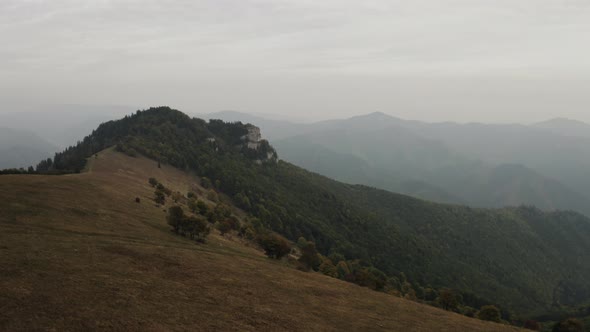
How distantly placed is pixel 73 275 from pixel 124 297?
6.90 metres

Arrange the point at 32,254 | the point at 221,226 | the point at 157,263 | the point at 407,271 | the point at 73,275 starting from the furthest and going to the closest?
the point at 407,271 < the point at 221,226 < the point at 157,263 < the point at 32,254 < the point at 73,275

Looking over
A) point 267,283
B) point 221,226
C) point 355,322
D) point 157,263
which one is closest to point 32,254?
point 157,263

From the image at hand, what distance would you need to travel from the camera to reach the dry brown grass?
31203mm

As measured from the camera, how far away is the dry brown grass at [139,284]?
31.2 meters

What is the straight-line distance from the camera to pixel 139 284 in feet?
127

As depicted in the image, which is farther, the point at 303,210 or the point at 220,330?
the point at 303,210

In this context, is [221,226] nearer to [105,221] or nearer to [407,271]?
[105,221]

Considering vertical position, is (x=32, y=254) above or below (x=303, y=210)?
above

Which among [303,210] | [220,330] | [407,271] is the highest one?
[220,330]

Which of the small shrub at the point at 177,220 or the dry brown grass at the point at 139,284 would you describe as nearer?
the dry brown grass at the point at 139,284

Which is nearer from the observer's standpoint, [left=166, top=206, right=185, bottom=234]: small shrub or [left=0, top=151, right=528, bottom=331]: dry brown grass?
[left=0, top=151, right=528, bottom=331]: dry brown grass

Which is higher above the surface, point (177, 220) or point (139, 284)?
point (177, 220)

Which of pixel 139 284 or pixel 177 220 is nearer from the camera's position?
pixel 139 284

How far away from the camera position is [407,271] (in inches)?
7042
